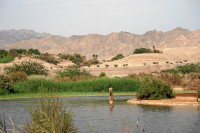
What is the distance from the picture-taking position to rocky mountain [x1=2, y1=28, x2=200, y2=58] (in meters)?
156

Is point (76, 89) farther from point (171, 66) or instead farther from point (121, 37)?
point (121, 37)

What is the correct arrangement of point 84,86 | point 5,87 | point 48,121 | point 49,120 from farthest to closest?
1. point 84,86
2. point 5,87
3. point 48,121
4. point 49,120

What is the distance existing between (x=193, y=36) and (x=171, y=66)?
297 ft

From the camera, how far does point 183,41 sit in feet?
502

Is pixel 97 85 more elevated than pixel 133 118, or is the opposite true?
pixel 97 85

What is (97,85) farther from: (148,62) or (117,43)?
(117,43)

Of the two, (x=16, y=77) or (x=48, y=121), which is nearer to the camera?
(x=48, y=121)

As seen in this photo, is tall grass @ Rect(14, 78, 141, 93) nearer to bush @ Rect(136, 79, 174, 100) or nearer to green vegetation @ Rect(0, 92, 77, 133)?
bush @ Rect(136, 79, 174, 100)

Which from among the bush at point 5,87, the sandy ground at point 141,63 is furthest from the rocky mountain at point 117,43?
the bush at point 5,87

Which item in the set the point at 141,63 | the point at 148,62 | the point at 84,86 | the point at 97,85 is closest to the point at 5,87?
the point at 84,86

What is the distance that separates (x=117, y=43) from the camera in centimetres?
16388

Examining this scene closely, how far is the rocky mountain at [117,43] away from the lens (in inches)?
6122

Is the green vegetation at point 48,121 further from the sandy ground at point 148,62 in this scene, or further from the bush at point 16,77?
the sandy ground at point 148,62

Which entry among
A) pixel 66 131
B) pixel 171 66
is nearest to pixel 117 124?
pixel 66 131
